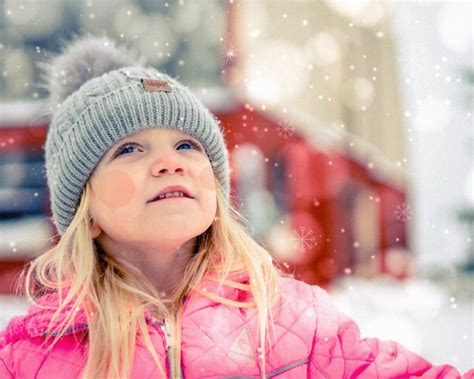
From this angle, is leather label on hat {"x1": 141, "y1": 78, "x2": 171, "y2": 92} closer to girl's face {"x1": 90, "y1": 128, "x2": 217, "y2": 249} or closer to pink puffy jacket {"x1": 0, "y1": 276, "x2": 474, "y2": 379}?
girl's face {"x1": 90, "y1": 128, "x2": 217, "y2": 249}

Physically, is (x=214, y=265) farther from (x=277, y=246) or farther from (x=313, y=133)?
(x=313, y=133)

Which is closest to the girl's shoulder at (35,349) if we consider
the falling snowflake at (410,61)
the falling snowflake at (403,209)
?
the falling snowflake at (410,61)

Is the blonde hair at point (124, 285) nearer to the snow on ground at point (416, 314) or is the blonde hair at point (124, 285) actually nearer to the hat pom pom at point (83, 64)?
the hat pom pom at point (83, 64)

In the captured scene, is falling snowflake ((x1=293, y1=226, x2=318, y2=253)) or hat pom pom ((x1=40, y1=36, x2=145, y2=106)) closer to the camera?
hat pom pom ((x1=40, y1=36, x2=145, y2=106))

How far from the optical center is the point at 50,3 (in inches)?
182

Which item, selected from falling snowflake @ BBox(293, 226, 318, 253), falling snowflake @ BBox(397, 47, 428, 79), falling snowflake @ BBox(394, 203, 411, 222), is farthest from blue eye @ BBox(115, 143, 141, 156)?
falling snowflake @ BBox(394, 203, 411, 222)

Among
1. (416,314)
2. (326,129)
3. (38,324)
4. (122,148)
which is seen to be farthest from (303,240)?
(326,129)

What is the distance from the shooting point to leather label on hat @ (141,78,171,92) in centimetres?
139

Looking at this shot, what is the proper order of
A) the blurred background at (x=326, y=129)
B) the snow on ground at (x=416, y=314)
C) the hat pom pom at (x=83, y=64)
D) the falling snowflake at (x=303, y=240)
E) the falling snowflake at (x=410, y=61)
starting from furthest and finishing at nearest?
the blurred background at (x=326, y=129), the snow on ground at (x=416, y=314), the falling snowflake at (x=410, y=61), the falling snowflake at (x=303, y=240), the hat pom pom at (x=83, y=64)

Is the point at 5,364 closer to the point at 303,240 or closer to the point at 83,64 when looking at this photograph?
the point at 83,64

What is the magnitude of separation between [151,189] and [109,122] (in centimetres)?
18

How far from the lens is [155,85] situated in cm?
141

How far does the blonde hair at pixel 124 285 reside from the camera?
123cm

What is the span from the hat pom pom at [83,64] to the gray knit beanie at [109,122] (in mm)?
35
